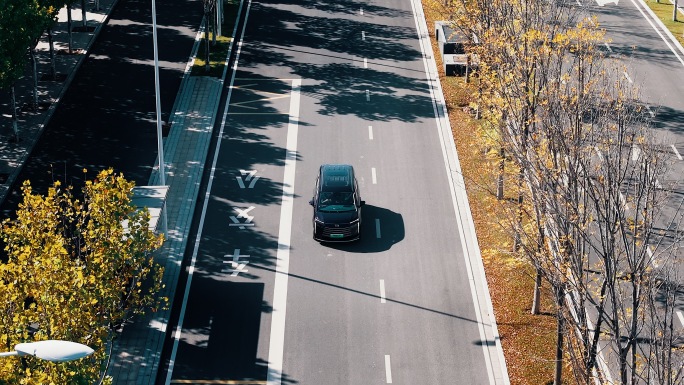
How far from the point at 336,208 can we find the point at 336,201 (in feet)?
1.28

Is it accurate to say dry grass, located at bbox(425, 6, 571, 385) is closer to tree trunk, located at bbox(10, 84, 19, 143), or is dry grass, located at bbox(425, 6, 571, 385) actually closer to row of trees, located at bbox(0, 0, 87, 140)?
row of trees, located at bbox(0, 0, 87, 140)

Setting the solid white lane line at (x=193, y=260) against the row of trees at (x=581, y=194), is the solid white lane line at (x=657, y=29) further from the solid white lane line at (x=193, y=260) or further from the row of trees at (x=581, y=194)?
the solid white lane line at (x=193, y=260)

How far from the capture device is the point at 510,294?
114ft

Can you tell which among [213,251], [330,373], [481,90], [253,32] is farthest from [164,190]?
[253,32]

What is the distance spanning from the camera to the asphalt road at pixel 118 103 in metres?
41.9

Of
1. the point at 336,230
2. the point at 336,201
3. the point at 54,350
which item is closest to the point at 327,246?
the point at 336,230

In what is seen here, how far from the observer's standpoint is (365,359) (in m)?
31.6

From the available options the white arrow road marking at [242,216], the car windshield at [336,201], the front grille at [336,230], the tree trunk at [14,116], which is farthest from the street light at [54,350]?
the tree trunk at [14,116]

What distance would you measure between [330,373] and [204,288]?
6489mm

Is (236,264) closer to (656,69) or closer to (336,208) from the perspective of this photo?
(336,208)

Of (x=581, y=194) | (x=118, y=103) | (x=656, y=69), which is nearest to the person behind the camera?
(x=581, y=194)

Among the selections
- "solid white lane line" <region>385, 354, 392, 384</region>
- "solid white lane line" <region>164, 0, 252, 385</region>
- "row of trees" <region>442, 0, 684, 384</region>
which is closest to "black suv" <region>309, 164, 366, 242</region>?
"solid white lane line" <region>164, 0, 252, 385</region>

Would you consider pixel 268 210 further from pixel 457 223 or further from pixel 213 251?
pixel 457 223

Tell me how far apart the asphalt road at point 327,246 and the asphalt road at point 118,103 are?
11.6ft
